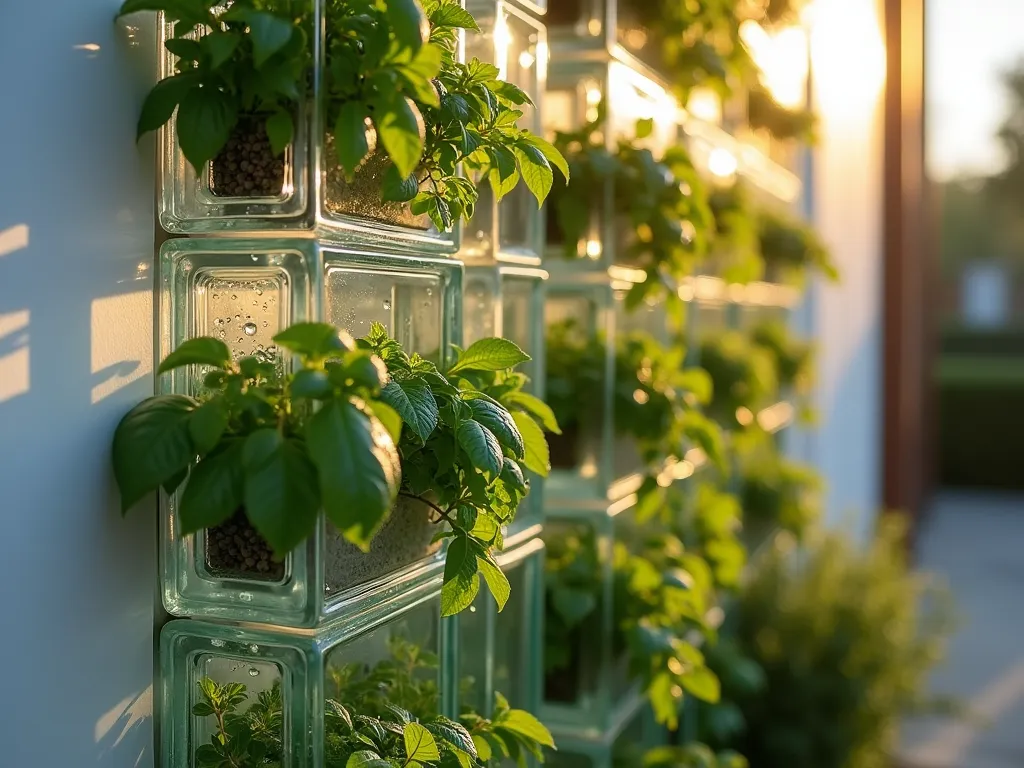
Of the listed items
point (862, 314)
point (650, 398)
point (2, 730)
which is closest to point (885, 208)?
point (862, 314)

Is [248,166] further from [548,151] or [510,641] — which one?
[510,641]

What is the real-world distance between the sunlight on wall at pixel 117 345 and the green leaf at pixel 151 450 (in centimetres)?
5

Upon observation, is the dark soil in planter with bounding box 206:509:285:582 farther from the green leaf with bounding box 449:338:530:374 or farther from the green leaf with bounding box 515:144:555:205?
the green leaf with bounding box 515:144:555:205

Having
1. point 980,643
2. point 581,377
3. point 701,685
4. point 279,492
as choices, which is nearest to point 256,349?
point 279,492

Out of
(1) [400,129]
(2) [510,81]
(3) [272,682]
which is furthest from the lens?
(2) [510,81]

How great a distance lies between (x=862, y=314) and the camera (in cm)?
490

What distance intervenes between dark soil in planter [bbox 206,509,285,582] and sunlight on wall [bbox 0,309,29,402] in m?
0.20

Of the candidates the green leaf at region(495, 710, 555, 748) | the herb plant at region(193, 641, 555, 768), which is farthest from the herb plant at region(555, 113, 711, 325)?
the herb plant at region(193, 641, 555, 768)

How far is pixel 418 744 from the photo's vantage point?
948 mm

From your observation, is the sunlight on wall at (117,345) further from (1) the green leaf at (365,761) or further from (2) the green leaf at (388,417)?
(1) the green leaf at (365,761)

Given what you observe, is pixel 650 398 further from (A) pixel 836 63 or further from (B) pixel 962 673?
(B) pixel 962 673

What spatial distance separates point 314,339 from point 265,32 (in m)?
0.23

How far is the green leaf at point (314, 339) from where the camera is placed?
82 cm

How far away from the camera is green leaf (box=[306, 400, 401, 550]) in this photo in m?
0.76
